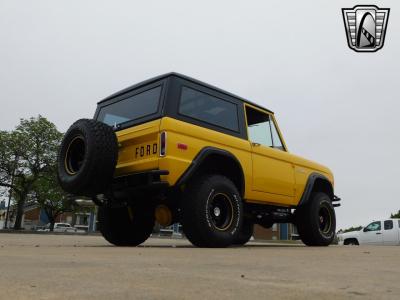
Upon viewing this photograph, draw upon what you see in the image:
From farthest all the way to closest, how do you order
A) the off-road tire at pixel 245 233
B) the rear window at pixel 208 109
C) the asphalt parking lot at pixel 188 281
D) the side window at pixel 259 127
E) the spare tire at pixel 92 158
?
the off-road tire at pixel 245 233 < the side window at pixel 259 127 < the rear window at pixel 208 109 < the spare tire at pixel 92 158 < the asphalt parking lot at pixel 188 281

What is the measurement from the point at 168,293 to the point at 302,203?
618 centimetres

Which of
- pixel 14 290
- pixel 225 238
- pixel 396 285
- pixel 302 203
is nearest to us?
pixel 14 290

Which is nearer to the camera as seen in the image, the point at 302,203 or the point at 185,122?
the point at 185,122

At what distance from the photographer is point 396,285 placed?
244 cm

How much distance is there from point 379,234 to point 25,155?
95.1 ft

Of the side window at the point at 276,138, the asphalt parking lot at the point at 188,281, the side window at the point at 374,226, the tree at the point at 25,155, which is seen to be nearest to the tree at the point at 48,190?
the tree at the point at 25,155

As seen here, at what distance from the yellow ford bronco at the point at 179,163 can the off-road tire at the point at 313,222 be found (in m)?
0.41

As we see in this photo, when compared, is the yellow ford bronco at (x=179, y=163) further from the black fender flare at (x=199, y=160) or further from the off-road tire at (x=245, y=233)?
the off-road tire at (x=245, y=233)

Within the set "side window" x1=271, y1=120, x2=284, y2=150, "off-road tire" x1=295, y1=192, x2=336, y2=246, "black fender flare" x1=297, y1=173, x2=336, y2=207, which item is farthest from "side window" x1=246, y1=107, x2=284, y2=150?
→ "off-road tire" x1=295, y1=192, x2=336, y2=246

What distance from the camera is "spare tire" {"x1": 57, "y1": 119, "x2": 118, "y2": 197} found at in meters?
5.57

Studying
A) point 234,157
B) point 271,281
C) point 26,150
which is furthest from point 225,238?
point 26,150

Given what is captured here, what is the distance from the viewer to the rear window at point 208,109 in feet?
20.0

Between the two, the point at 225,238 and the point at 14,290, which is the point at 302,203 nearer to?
the point at 225,238

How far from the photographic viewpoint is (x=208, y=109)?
21.0ft
